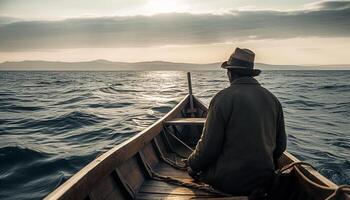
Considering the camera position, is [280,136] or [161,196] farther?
[161,196]

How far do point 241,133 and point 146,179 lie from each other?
8.24 feet

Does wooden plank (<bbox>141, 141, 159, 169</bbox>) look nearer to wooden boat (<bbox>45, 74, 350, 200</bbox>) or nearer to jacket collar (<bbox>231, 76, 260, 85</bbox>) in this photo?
wooden boat (<bbox>45, 74, 350, 200</bbox>)

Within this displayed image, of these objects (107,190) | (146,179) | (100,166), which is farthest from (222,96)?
(146,179)

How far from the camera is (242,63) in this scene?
3998mm

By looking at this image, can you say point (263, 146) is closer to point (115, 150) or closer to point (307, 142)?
point (115, 150)

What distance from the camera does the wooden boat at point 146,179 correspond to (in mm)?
3683

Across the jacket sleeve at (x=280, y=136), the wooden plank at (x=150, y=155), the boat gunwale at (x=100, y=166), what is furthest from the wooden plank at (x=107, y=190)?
the jacket sleeve at (x=280, y=136)

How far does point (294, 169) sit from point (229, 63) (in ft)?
5.24

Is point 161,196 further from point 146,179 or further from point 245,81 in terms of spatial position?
point 245,81

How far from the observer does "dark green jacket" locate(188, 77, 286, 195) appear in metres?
3.74

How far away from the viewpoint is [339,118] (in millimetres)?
20578

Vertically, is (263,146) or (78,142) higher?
(263,146)

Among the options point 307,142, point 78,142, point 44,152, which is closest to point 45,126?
point 78,142

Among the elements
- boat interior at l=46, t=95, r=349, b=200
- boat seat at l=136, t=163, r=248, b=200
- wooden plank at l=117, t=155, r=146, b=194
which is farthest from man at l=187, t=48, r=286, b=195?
wooden plank at l=117, t=155, r=146, b=194
